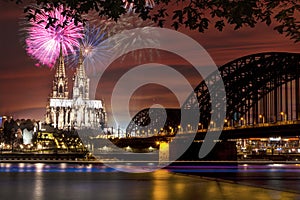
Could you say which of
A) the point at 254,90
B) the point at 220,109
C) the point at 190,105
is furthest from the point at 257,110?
the point at 190,105

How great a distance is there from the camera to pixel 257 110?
5472 inches

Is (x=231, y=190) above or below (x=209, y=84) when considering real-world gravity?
below

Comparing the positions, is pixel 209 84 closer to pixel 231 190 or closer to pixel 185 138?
pixel 185 138

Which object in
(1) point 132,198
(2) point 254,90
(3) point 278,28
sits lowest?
(1) point 132,198

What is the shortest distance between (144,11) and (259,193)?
14471mm

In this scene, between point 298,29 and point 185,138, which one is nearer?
point 298,29

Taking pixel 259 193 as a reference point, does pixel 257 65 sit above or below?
above

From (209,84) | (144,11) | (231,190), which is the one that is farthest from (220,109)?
(144,11)

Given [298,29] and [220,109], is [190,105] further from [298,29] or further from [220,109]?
[298,29]

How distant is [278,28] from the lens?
47.6 feet

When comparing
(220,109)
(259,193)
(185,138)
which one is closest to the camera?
(259,193)

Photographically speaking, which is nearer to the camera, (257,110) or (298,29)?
(298,29)

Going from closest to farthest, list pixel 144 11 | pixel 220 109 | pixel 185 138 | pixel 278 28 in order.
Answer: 1. pixel 278 28
2. pixel 144 11
3. pixel 185 138
4. pixel 220 109

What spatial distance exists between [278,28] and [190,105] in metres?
154
